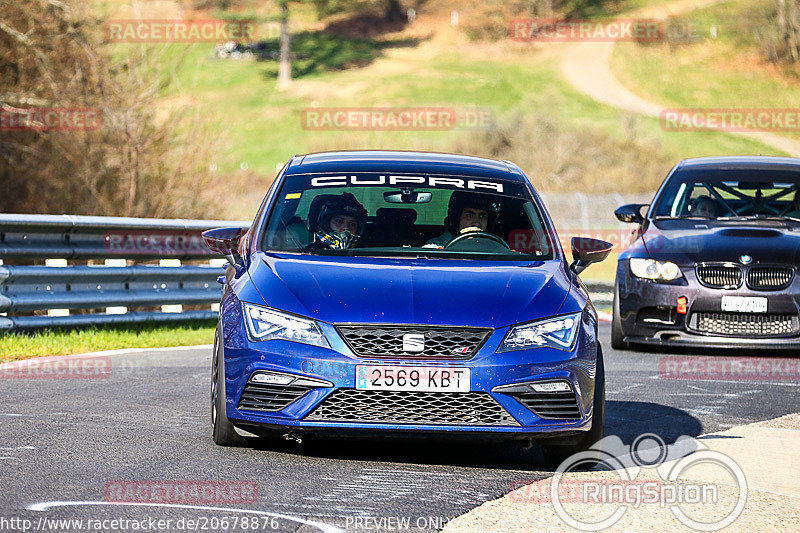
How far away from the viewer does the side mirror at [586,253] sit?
7.65 meters

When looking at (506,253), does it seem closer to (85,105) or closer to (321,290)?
(321,290)

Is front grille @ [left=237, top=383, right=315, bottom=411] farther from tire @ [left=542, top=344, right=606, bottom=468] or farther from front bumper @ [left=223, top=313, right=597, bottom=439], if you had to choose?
tire @ [left=542, top=344, right=606, bottom=468]

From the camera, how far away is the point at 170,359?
1092cm

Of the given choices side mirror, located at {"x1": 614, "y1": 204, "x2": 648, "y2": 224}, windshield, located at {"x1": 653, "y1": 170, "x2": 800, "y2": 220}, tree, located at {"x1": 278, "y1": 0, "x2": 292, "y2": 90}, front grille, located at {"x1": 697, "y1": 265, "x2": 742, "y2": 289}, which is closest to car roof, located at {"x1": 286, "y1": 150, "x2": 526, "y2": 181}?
front grille, located at {"x1": 697, "y1": 265, "x2": 742, "y2": 289}

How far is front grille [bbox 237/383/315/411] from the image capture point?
6109 mm

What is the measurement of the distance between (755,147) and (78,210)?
2132 inches

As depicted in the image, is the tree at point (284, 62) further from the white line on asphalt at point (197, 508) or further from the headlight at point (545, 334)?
the white line on asphalt at point (197, 508)

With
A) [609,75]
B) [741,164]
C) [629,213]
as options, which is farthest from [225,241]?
[609,75]

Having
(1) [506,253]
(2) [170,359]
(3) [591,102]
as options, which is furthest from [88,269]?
(3) [591,102]

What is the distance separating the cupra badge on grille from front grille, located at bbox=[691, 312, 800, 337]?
19.9 ft

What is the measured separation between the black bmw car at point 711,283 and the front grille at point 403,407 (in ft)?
19.3

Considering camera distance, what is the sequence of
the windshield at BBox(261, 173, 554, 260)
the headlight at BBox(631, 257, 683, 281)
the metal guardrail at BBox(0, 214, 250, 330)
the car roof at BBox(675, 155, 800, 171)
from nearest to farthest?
1. the windshield at BBox(261, 173, 554, 260)
2. the metal guardrail at BBox(0, 214, 250, 330)
3. the headlight at BBox(631, 257, 683, 281)
4. the car roof at BBox(675, 155, 800, 171)

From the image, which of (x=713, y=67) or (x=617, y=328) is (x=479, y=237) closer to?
(x=617, y=328)

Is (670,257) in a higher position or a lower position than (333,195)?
lower
